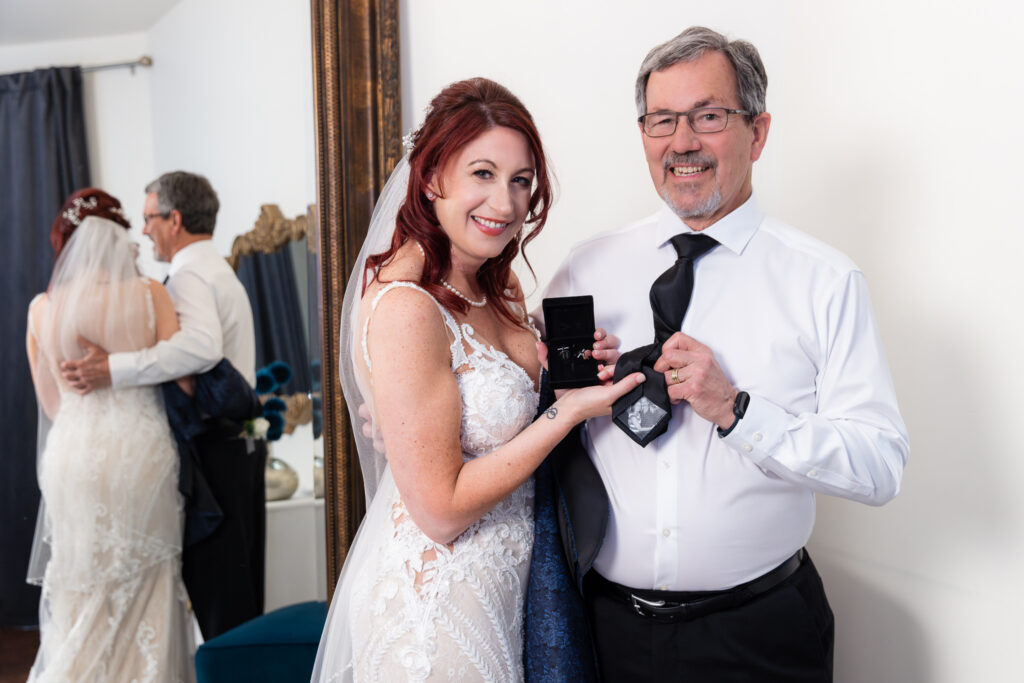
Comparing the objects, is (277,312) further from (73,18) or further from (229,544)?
(73,18)

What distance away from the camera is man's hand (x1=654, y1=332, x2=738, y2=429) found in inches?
62.3

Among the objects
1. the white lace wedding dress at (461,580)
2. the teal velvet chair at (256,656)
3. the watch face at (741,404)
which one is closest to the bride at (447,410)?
the white lace wedding dress at (461,580)

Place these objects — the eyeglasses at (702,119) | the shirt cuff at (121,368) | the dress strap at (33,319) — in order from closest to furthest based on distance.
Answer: the eyeglasses at (702,119) < the dress strap at (33,319) < the shirt cuff at (121,368)

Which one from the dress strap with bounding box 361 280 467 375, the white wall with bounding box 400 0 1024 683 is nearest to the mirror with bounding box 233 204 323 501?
the white wall with bounding box 400 0 1024 683

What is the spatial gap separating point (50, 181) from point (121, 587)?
1.08 metres

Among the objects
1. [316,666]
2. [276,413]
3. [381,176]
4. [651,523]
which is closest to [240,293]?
[276,413]

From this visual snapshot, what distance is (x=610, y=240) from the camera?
203 centimetres

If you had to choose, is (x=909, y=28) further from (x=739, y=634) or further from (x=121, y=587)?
(x=121, y=587)

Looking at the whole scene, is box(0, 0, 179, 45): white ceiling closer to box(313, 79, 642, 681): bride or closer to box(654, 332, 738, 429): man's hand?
box(313, 79, 642, 681): bride

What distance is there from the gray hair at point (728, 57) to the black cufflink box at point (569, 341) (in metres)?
0.61

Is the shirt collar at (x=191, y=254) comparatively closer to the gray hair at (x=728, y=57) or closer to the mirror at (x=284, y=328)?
the mirror at (x=284, y=328)

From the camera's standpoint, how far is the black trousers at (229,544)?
2354 mm

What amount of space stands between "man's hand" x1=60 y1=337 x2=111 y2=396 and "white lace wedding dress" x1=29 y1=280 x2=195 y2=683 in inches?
0.7

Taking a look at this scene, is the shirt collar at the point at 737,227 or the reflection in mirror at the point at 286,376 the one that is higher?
the shirt collar at the point at 737,227
